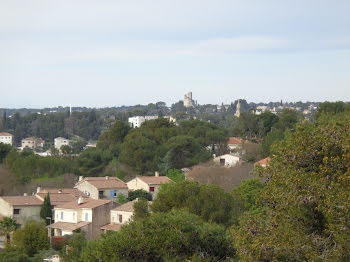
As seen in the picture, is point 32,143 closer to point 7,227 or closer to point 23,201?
point 23,201

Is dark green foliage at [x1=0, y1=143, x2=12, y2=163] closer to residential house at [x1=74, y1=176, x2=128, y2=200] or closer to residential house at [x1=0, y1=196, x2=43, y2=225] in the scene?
residential house at [x1=74, y1=176, x2=128, y2=200]

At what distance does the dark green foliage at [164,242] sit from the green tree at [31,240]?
14.9 m

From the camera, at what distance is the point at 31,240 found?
2922 centimetres

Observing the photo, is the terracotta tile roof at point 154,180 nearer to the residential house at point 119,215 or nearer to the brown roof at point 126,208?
the brown roof at point 126,208

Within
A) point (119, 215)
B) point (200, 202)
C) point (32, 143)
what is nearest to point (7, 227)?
point (119, 215)

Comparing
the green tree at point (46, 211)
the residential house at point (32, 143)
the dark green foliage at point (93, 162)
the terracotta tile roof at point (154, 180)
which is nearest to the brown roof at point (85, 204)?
the green tree at point (46, 211)

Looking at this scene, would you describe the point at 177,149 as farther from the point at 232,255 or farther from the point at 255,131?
the point at 232,255

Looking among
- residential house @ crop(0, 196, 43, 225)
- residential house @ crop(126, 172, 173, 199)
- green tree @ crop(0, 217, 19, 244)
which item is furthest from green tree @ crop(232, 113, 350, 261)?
residential house @ crop(126, 172, 173, 199)

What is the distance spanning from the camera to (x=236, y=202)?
25500 millimetres

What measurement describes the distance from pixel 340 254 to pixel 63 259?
636 inches

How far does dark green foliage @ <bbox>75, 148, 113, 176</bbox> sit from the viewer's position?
175ft

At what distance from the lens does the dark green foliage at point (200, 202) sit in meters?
23.6

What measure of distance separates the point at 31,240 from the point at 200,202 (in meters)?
9.06

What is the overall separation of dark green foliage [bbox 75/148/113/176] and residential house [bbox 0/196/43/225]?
15.7 metres
